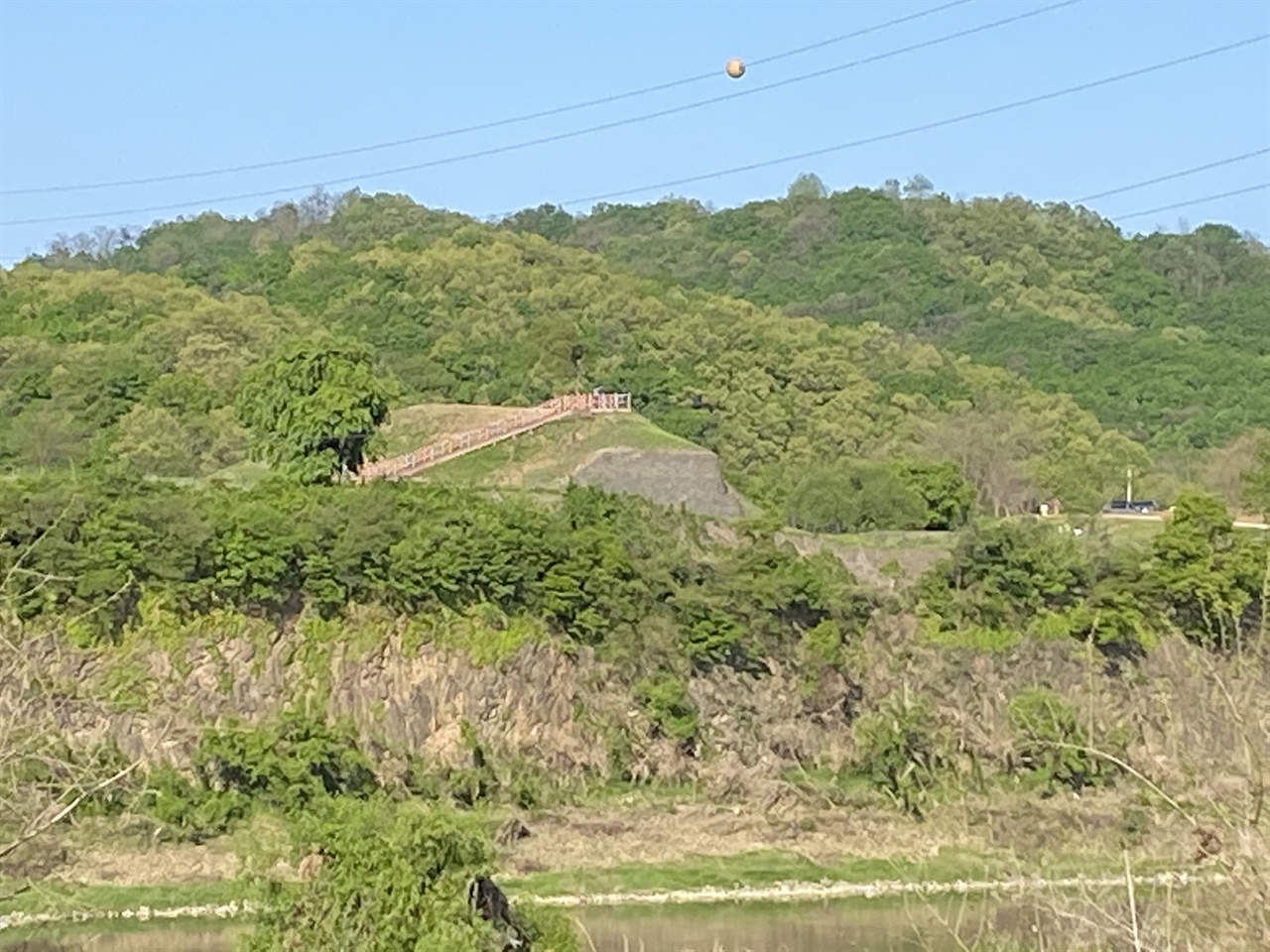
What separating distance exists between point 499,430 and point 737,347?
54.2 ft

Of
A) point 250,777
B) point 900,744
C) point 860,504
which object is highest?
point 860,504

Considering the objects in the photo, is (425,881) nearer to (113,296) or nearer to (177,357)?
(177,357)

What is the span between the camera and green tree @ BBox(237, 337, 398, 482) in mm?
33531

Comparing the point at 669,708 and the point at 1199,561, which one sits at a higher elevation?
the point at 1199,561

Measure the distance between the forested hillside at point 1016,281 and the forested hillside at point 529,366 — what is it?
14.5 ft

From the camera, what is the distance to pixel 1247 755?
568 centimetres

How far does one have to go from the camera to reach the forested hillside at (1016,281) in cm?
6153

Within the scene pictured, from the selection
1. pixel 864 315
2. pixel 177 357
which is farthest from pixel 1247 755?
pixel 864 315

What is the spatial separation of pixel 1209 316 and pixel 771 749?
46897 mm

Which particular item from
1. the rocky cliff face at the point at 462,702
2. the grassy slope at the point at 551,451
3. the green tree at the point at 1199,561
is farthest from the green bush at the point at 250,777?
the green tree at the point at 1199,561

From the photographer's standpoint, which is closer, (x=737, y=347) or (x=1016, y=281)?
(x=737, y=347)

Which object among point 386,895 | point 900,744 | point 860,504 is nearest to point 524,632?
point 900,744

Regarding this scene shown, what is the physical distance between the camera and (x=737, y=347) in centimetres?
5384

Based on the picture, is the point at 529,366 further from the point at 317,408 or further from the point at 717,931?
the point at 717,931
